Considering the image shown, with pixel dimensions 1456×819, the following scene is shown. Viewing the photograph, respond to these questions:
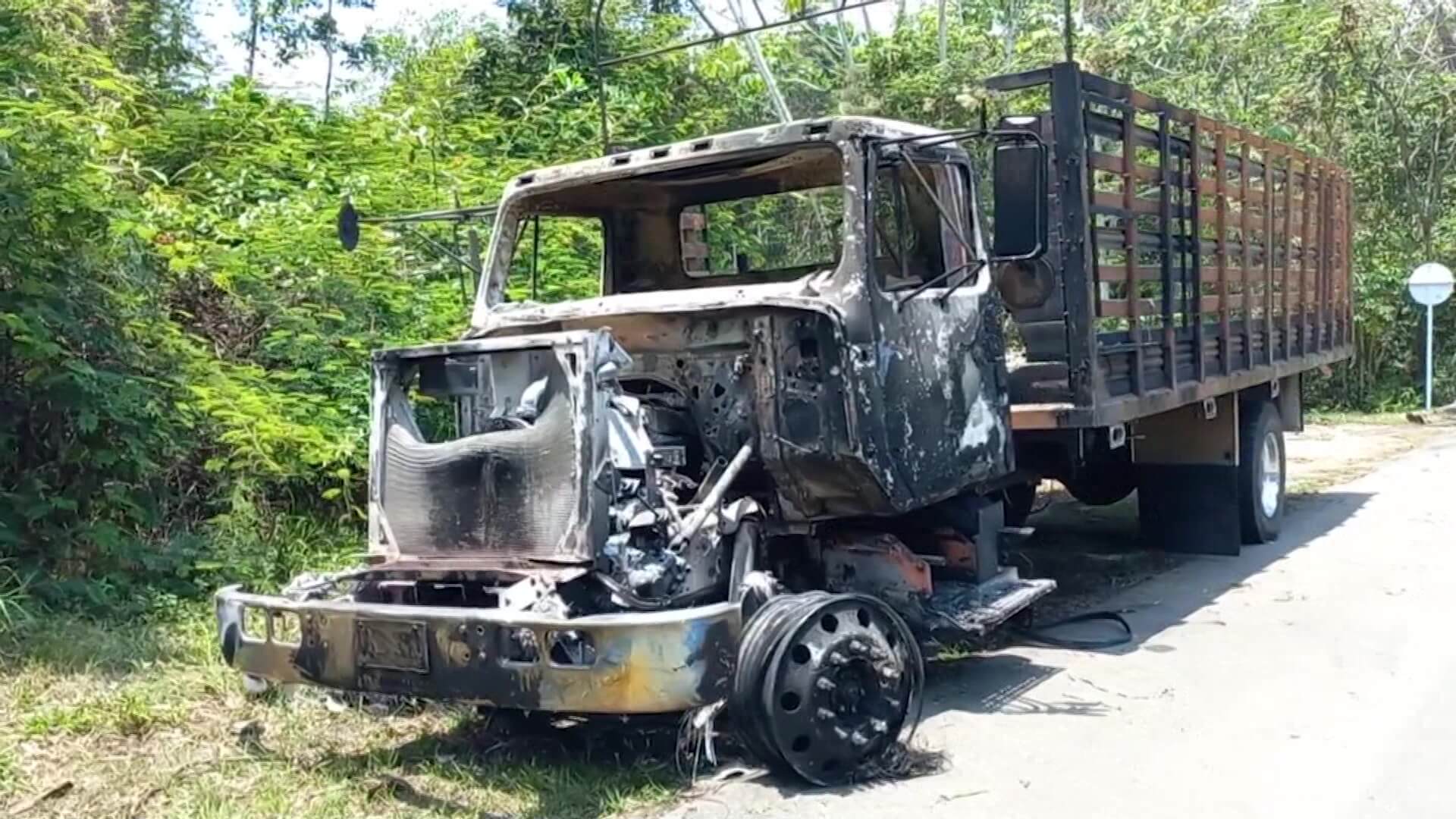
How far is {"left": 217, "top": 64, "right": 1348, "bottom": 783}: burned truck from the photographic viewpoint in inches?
180

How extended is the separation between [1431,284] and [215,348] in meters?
17.7

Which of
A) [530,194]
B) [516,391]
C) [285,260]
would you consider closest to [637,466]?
[516,391]

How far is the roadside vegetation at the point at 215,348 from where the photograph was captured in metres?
5.07

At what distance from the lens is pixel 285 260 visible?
28.2 feet

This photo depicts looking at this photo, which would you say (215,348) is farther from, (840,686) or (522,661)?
(840,686)

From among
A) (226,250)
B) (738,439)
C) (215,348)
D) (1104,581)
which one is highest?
(226,250)

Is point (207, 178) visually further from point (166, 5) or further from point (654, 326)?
point (654, 326)

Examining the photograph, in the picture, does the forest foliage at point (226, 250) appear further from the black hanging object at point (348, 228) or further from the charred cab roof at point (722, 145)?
the black hanging object at point (348, 228)

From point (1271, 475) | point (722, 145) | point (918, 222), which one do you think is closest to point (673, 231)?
point (722, 145)

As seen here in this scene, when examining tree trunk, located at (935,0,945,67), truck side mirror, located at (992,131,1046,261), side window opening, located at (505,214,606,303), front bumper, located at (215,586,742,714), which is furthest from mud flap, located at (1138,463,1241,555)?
tree trunk, located at (935,0,945,67)

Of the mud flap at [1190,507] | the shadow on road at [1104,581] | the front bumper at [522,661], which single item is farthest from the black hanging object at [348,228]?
the mud flap at [1190,507]

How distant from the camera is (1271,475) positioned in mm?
9836

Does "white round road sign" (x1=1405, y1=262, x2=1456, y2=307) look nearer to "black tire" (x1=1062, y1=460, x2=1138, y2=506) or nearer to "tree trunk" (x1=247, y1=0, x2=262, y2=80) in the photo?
"black tire" (x1=1062, y1=460, x2=1138, y2=506)

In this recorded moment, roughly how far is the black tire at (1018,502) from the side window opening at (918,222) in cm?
140
